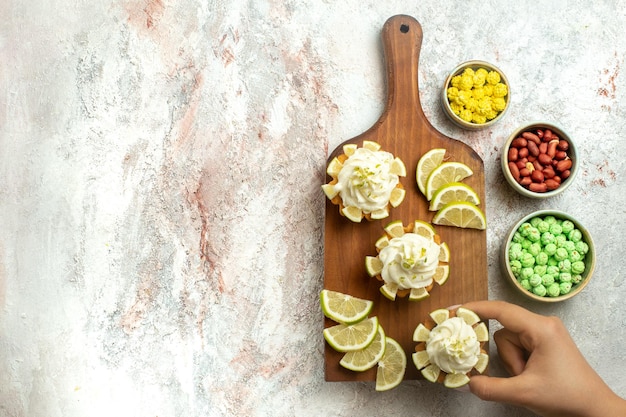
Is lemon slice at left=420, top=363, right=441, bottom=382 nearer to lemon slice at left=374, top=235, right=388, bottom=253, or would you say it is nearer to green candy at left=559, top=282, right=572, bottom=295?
lemon slice at left=374, top=235, right=388, bottom=253

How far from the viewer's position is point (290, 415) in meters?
2.56

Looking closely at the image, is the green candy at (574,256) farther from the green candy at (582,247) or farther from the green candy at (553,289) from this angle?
the green candy at (553,289)

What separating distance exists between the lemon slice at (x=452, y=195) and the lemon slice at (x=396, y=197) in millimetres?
148

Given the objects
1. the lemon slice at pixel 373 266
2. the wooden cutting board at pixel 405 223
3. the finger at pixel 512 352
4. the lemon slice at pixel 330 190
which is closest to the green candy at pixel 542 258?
the wooden cutting board at pixel 405 223

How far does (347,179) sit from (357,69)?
604 mm

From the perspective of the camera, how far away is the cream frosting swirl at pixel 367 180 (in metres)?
2.26

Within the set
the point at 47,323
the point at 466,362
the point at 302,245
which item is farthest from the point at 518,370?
the point at 47,323

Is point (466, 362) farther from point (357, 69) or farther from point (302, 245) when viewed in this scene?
point (357, 69)

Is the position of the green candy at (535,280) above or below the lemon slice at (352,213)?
below

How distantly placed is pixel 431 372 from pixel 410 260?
49 cm

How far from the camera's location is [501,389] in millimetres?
2223

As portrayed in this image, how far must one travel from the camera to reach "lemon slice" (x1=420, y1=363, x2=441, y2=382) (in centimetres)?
236

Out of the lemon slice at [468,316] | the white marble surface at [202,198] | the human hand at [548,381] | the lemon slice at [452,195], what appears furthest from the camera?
the white marble surface at [202,198]

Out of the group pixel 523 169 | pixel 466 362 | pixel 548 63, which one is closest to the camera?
pixel 466 362
